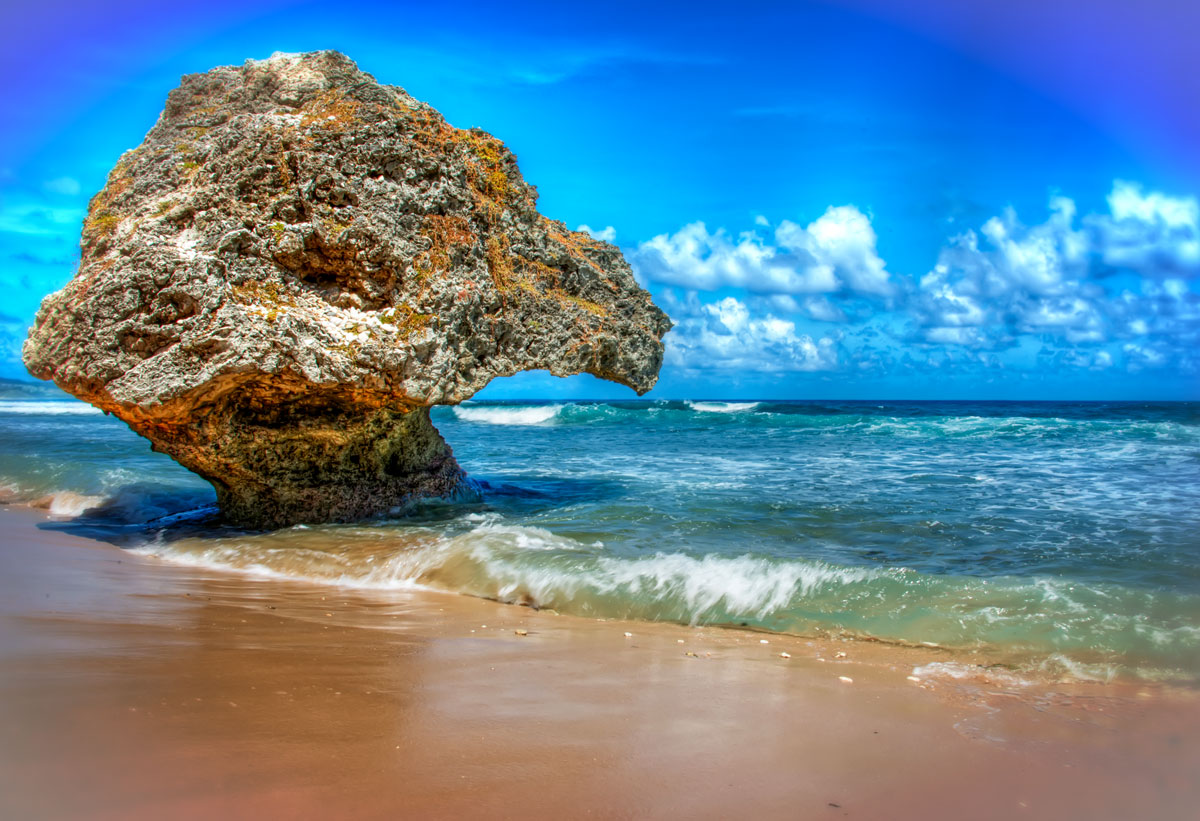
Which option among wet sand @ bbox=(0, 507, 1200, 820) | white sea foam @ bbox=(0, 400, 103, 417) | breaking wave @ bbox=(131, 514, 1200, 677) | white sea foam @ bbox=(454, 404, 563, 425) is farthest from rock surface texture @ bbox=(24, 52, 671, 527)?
white sea foam @ bbox=(0, 400, 103, 417)

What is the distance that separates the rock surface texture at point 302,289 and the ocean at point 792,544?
114cm

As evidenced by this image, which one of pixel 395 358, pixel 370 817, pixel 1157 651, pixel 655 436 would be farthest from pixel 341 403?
pixel 655 436

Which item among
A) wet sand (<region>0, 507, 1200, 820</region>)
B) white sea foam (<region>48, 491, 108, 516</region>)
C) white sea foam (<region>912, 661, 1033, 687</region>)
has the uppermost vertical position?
white sea foam (<region>48, 491, 108, 516</region>)

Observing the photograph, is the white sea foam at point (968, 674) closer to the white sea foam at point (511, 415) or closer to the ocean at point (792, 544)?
the ocean at point (792, 544)

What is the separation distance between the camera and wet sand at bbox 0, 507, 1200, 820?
9.34 feet

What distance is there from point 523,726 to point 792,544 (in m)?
4.95

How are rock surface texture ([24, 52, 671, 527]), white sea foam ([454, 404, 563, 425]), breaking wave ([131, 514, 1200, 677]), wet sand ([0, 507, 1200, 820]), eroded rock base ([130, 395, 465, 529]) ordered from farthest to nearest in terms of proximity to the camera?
white sea foam ([454, 404, 563, 425]), eroded rock base ([130, 395, 465, 529]), rock surface texture ([24, 52, 671, 527]), breaking wave ([131, 514, 1200, 677]), wet sand ([0, 507, 1200, 820])

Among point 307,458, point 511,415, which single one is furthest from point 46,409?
point 307,458

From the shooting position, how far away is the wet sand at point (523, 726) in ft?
9.34

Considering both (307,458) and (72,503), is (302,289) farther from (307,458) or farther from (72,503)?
(72,503)

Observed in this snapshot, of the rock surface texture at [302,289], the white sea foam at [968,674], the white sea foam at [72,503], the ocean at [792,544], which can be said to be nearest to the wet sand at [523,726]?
the white sea foam at [968,674]

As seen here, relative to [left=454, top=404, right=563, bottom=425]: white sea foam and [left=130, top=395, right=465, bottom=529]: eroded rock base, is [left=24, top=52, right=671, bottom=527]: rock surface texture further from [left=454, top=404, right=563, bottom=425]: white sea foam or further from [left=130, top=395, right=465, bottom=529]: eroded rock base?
[left=454, top=404, right=563, bottom=425]: white sea foam

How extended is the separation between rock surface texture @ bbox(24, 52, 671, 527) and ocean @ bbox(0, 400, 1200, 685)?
1136 millimetres

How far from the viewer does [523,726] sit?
3594 mm
